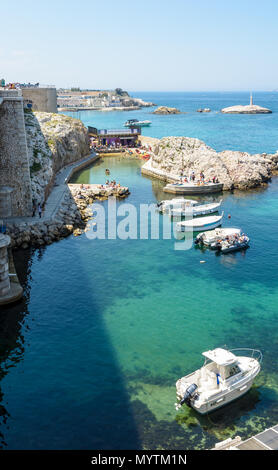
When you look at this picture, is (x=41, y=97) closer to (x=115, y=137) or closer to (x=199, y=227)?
(x=115, y=137)

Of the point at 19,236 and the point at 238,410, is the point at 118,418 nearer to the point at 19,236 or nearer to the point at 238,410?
the point at 238,410

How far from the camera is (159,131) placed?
6220 inches

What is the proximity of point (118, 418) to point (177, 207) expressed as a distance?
37481mm

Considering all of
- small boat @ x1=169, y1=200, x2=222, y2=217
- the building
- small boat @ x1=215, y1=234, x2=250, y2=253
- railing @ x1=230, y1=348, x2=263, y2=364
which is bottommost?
railing @ x1=230, y1=348, x2=263, y2=364

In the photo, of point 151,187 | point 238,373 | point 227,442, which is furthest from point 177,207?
point 227,442

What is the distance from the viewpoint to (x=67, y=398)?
23.1 metres

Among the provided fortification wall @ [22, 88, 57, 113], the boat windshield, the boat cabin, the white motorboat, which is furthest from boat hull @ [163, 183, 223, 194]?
the boat windshield

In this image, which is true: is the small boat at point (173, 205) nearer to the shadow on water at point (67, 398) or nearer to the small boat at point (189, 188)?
the small boat at point (189, 188)

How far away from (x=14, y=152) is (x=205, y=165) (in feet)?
120

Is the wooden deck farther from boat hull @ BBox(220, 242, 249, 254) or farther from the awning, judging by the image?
boat hull @ BBox(220, 242, 249, 254)

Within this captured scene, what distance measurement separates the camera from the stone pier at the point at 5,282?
102 feet

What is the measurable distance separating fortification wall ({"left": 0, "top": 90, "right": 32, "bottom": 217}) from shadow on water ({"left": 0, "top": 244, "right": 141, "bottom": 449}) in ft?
58.8

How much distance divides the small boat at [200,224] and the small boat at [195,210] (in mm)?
3042

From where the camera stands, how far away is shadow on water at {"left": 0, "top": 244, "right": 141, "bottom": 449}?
20.4m
